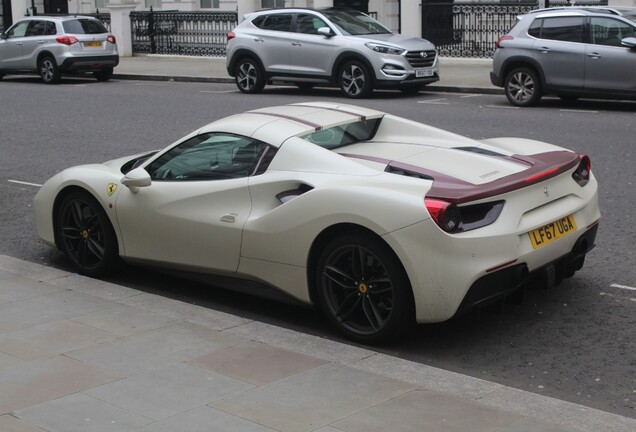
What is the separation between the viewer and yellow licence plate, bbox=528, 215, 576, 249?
6.23 meters

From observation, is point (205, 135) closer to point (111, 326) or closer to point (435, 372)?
point (111, 326)

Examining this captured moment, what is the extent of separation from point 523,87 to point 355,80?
3.43 metres

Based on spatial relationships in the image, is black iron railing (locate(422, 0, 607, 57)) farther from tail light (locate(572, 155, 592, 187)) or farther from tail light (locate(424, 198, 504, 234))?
tail light (locate(424, 198, 504, 234))

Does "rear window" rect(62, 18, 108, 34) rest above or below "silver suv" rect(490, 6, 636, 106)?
above

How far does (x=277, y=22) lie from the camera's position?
21.2m

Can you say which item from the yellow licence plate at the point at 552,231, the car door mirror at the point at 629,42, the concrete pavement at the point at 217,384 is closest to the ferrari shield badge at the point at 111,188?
the concrete pavement at the point at 217,384

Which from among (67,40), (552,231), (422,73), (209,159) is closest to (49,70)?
(67,40)

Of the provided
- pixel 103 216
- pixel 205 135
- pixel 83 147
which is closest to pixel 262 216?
pixel 205 135

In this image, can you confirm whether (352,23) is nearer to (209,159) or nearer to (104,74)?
(104,74)

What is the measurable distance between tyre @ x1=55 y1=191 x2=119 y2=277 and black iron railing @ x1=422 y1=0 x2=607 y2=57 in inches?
738

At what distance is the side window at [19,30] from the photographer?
88.1ft

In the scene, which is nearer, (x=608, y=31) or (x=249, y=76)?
(x=608, y=31)

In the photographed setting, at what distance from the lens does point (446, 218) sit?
5887 millimetres

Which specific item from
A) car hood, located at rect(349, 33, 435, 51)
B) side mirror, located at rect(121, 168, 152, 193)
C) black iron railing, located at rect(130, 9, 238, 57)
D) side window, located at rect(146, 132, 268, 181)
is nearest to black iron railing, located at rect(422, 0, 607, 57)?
car hood, located at rect(349, 33, 435, 51)
